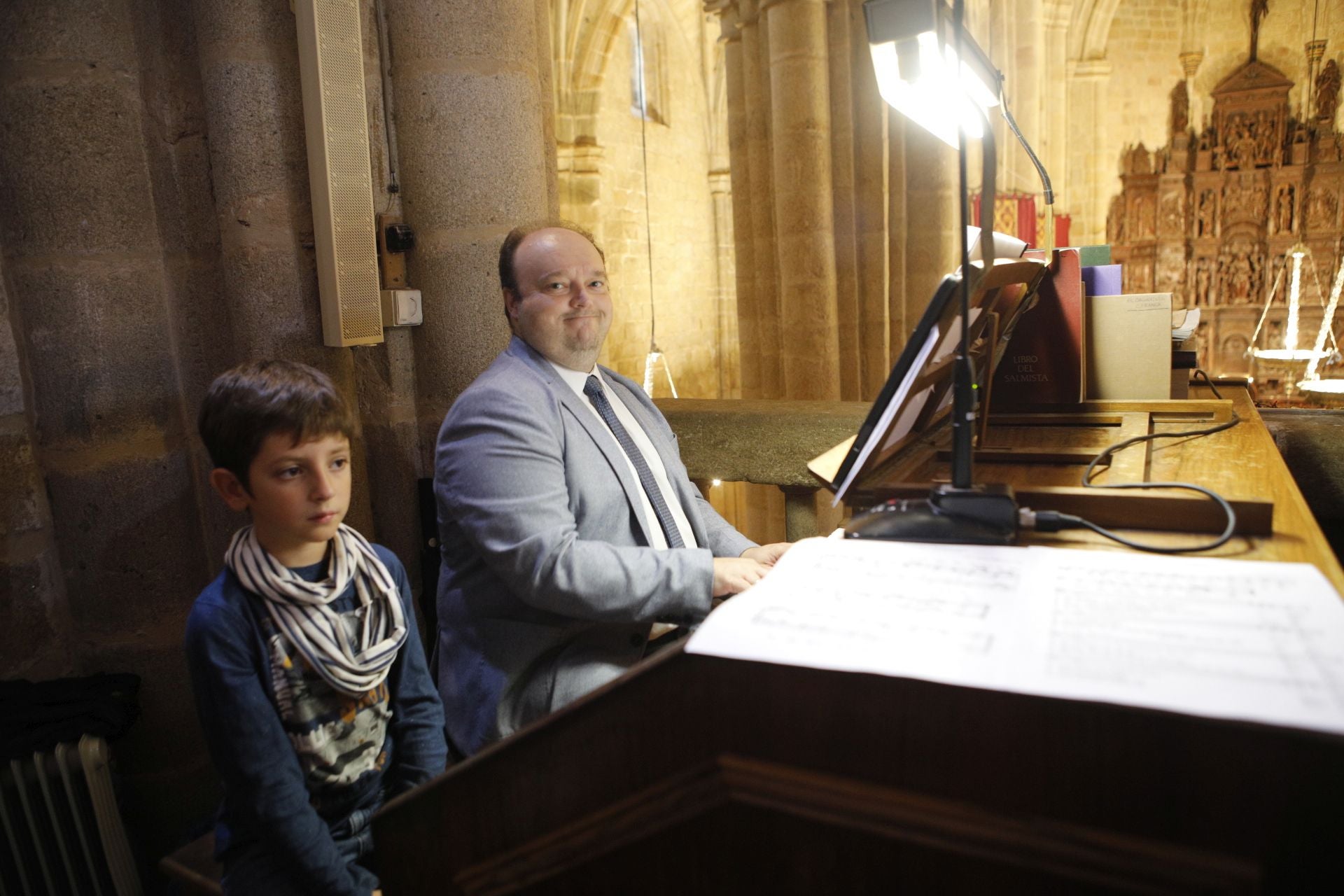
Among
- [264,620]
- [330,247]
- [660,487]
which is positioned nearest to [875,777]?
[264,620]

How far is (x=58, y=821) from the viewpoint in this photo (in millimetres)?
1915

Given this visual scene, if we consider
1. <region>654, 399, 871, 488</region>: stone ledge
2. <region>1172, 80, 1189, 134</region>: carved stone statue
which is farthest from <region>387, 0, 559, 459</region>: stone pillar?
<region>1172, 80, 1189, 134</region>: carved stone statue

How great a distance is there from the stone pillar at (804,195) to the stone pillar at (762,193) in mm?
170

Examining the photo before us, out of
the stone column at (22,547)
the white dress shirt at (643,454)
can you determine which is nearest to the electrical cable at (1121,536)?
the white dress shirt at (643,454)

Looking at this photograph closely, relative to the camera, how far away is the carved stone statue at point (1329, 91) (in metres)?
10.6

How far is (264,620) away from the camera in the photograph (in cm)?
151

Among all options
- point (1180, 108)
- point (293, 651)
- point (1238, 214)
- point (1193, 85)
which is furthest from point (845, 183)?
point (1193, 85)

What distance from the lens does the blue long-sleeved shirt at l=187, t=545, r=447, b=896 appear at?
1453 millimetres

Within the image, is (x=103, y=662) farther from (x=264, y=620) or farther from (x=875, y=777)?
(x=875, y=777)

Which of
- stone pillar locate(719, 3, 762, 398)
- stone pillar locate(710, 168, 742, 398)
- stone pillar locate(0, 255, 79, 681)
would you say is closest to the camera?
stone pillar locate(0, 255, 79, 681)

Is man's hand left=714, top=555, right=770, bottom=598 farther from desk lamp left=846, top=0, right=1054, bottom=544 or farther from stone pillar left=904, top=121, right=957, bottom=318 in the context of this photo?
stone pillar left=904, top=121, right=957, bottom=318

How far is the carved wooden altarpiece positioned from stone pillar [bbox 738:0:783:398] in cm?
738

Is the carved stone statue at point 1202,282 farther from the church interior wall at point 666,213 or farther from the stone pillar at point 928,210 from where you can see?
the stone pillar at point 928,210

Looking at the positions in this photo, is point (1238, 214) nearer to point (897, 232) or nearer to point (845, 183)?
point (897, 232)
